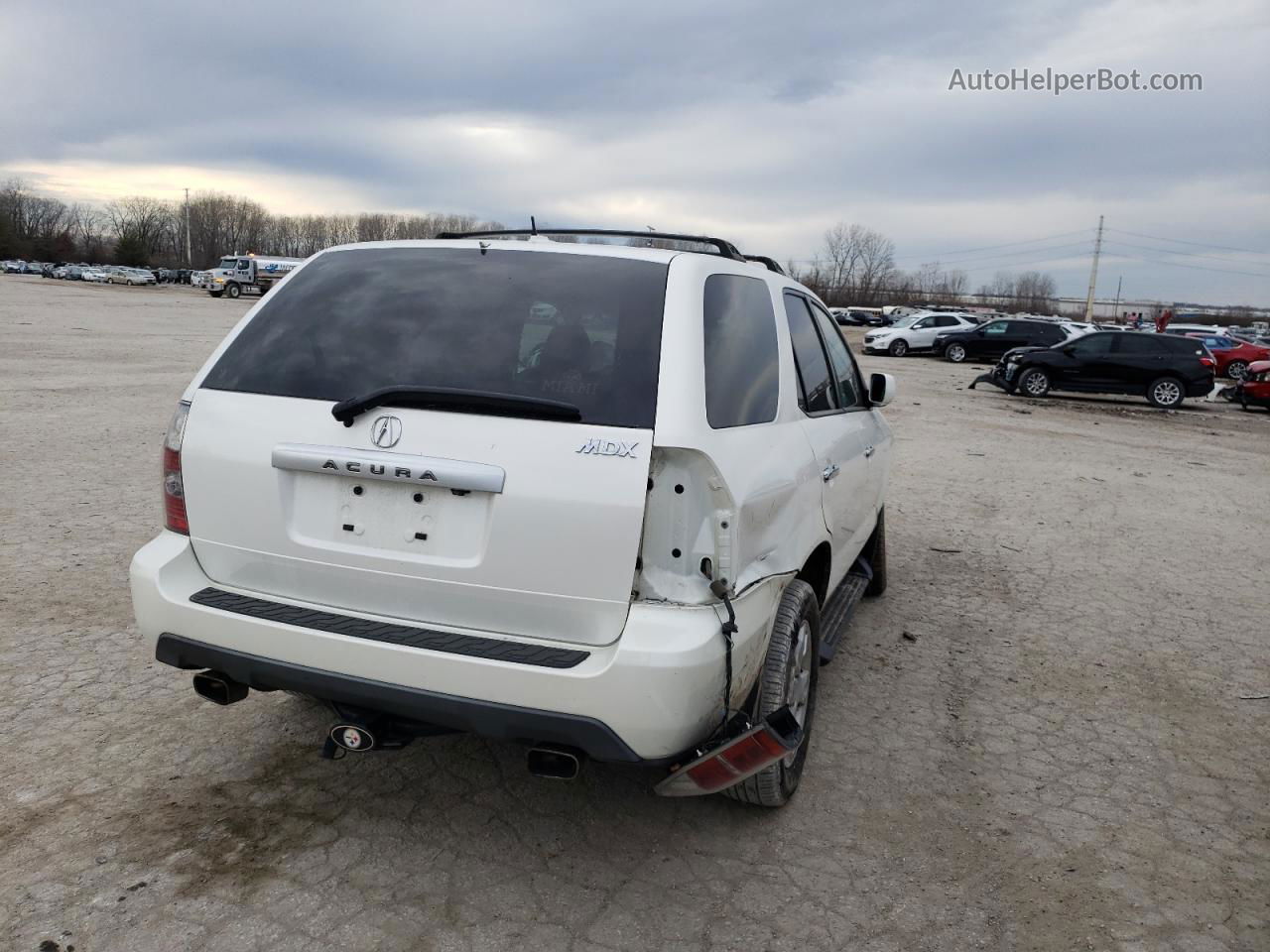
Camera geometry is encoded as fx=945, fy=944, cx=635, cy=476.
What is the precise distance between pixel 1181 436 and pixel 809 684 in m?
15.7

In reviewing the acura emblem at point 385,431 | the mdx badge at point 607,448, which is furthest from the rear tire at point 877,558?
the acura emblem at point 385,431

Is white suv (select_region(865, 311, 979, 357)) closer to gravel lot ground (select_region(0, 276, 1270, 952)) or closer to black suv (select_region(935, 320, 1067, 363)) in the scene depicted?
black suv (select_region(935, 320, 1067, 363))

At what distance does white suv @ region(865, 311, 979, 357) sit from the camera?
36.2 meters

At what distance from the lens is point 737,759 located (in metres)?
2.59

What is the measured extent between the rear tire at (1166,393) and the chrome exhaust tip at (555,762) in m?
23.0

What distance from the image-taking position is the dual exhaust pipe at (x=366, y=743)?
2.58 metres

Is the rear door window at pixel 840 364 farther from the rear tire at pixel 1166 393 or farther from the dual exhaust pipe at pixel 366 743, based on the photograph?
the rear tire at pixel 1166 393

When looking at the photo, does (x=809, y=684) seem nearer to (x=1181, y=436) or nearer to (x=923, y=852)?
(x=923, y=852)

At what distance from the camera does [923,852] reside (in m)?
3.10

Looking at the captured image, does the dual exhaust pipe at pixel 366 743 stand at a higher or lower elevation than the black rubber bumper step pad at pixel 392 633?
lower

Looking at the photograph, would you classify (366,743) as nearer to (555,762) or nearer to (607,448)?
(555,762)

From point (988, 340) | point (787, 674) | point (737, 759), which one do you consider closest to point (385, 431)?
point (737, 759)

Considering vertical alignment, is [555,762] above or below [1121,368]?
below

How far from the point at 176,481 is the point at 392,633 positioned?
923 mm
